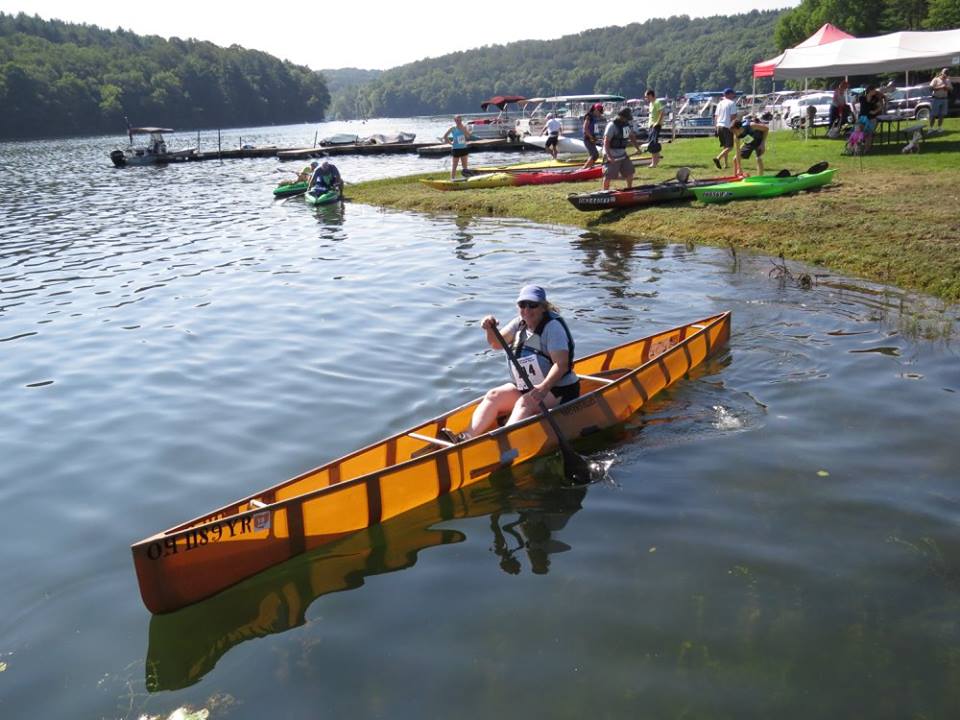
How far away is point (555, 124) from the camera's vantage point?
109 feet

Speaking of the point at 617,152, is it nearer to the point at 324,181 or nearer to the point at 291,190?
the point at 324,181

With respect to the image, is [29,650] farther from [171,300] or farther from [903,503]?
[171,300]

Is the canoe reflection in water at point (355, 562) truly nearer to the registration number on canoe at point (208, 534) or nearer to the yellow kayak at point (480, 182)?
the registration number on canoe at point (208, 534)

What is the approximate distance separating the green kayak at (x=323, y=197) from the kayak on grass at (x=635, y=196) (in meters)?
11.4

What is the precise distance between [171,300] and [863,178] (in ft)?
51.3

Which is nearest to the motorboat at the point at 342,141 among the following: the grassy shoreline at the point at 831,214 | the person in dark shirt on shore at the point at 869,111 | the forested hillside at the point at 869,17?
the grassy shoreline at the point at 831,214

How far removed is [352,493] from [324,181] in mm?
23814

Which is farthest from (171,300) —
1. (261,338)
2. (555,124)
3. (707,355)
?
(555,124)

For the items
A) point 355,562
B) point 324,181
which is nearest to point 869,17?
point 324,181

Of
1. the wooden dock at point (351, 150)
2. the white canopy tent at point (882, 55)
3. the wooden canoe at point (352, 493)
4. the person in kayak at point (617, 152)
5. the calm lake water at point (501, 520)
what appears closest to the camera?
the calm lake water at point (501, 520)

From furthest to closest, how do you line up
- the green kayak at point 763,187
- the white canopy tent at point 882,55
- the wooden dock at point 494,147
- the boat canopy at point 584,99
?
the wooden dock at point 494,147 → the boat canopy at point 584,99 → the white canopy tent at point 882,55 → the green kayak at point 763,187

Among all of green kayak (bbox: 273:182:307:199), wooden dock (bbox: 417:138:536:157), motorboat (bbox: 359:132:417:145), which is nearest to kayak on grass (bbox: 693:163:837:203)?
green kayak (bbox: 273:182:307:199)

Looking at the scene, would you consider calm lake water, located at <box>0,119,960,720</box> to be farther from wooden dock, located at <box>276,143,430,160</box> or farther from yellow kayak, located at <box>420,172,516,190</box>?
wooden dock, located at <box>276,143,430,160</box>

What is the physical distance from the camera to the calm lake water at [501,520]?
542 cm
